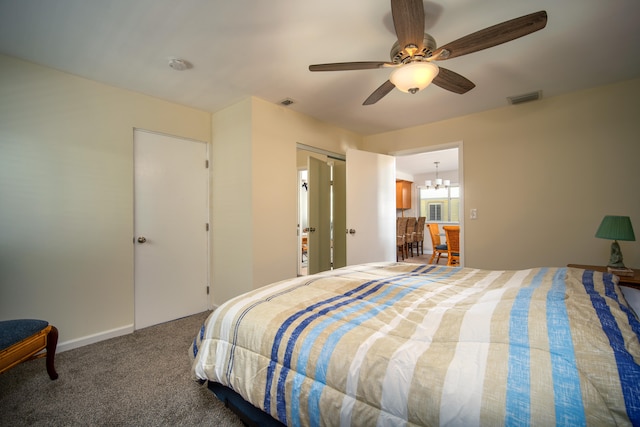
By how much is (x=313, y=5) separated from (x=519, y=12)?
127cm

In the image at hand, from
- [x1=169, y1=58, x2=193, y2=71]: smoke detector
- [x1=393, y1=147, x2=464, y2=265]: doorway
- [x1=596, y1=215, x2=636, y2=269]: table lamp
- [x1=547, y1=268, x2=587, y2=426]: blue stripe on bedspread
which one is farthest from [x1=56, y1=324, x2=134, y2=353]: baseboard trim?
[x1=393, y1=147, x2=464, y2=265]: doorway

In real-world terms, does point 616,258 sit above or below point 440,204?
below

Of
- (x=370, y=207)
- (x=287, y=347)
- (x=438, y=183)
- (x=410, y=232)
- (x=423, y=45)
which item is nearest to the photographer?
(x=287, y=347)

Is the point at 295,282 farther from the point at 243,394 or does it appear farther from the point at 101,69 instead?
the point at 101,69

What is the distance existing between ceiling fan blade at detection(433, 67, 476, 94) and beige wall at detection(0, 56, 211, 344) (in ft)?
9.25

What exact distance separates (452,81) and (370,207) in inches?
79.9

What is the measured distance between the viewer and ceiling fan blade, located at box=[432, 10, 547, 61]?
4.15 ft

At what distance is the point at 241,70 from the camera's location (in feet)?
7.55

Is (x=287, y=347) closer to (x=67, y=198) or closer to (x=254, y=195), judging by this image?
(x=254, y=195)

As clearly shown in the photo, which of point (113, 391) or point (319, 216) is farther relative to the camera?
point (319, 216)

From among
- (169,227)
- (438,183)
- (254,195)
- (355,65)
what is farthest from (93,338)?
(438,183)

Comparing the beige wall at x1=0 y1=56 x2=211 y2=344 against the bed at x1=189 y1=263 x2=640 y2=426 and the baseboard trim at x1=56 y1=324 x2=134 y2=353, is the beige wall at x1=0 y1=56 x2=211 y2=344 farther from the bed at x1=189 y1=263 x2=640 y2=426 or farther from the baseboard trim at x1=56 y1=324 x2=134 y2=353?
the bed at x1=189 y1=263 x2=640 y2=426

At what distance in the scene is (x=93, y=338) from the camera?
244 cm

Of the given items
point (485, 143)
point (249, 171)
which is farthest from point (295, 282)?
point (485, 143)
